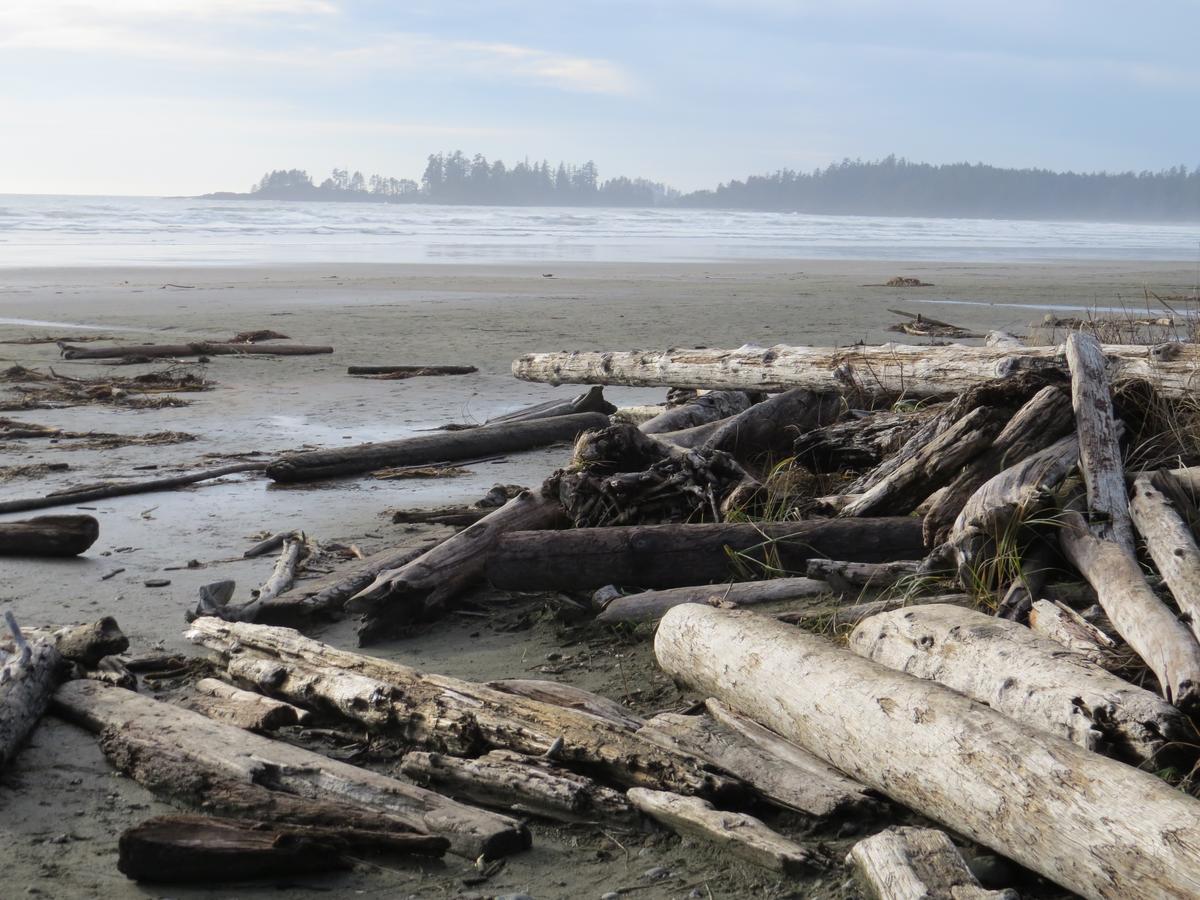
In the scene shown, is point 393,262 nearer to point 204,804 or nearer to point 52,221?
point 52,221

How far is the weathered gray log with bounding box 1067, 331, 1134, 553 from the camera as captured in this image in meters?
4.47

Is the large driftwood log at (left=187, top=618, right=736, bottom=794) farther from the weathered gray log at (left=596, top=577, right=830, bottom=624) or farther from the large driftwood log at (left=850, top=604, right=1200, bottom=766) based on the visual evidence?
the weathered gray log at (left=596, top=577, right=830, bottom=624)

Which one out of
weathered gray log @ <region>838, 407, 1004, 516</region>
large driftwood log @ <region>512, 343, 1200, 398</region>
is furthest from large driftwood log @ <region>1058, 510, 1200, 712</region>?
large driftwood log @ <region>512, 343, 1200, 398</region>

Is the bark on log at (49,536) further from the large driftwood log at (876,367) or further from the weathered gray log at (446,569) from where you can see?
the large driftwood log at (876,367)

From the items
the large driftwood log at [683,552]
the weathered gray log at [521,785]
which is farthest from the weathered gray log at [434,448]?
the weathered gray log at [521,785]

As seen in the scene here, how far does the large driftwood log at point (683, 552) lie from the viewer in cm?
514

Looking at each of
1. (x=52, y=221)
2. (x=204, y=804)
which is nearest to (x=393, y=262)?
(x=52, y=221)

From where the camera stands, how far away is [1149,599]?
3.69 metres

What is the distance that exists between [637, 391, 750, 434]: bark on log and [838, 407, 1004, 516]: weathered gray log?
2277mm

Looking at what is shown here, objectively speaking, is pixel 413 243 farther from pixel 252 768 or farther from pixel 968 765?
pixel 968 765

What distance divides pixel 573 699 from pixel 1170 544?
2113 millimetres

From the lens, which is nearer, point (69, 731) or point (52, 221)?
point (69, 731)

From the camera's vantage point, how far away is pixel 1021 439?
514 cm

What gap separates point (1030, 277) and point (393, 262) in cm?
1748
